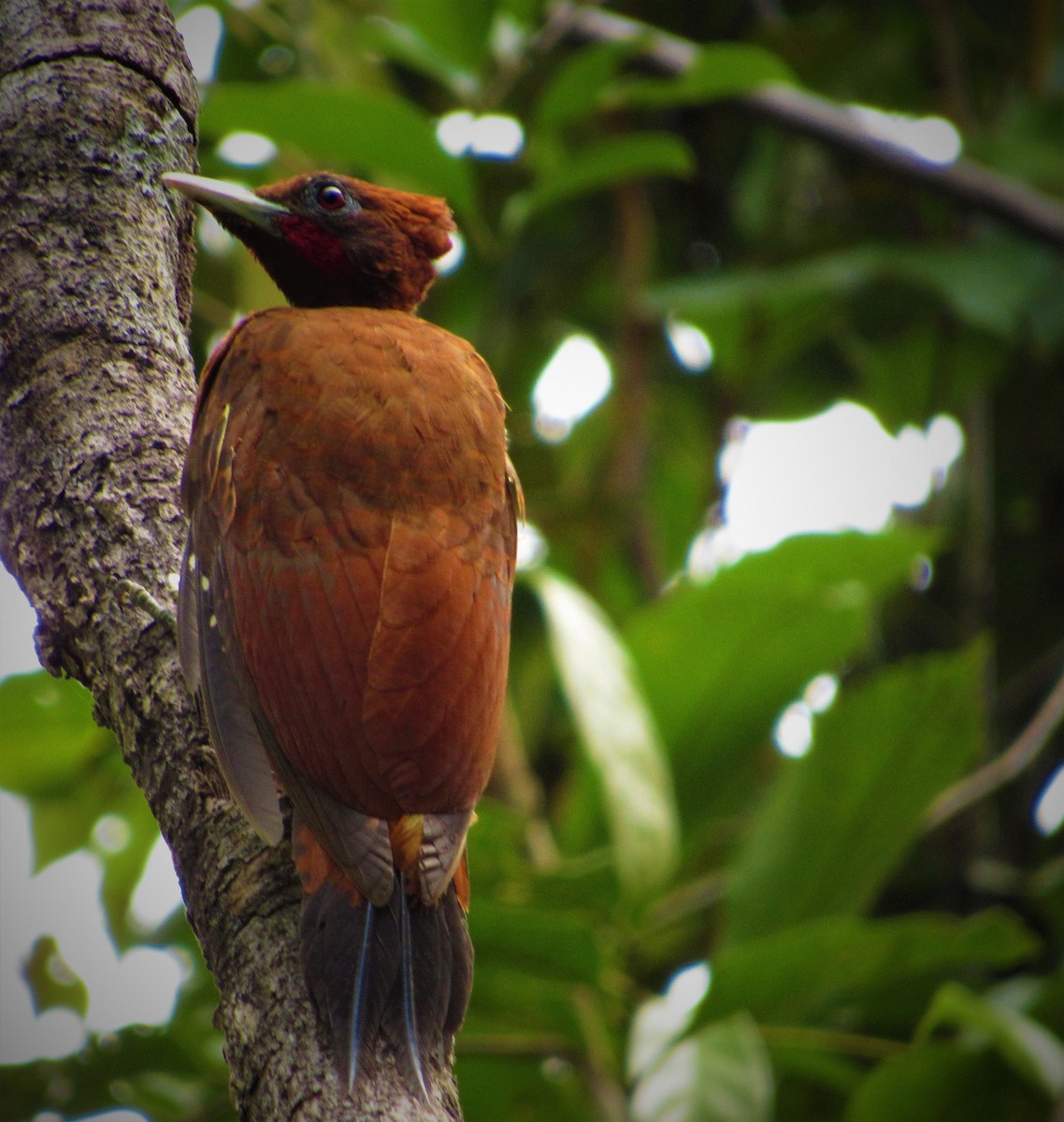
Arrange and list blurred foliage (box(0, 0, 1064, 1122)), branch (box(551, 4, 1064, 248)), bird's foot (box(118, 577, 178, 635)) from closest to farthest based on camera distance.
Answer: bird's foot (box(118, 577, 178, 635)) < blurred foliage (box(0, 0, 1064, 1122)) < branch (box(551, 4, 1064, 248))

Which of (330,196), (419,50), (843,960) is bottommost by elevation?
(843,960)

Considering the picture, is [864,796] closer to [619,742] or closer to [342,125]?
[619,742]

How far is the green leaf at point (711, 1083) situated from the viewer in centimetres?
259

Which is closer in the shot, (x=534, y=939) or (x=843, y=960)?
(x=534, y=939)

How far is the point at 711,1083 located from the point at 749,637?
109cm

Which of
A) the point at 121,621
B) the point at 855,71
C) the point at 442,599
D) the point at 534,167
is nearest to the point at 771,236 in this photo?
the point at 855,71

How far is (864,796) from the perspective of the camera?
3.17 m

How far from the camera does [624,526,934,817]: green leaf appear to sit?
3.25m

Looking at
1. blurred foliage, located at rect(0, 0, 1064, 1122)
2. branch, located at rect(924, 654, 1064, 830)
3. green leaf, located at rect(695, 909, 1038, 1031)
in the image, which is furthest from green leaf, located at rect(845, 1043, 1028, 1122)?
branch, located at rect(924, 654, 1064, 830)

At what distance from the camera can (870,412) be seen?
4.43 metres

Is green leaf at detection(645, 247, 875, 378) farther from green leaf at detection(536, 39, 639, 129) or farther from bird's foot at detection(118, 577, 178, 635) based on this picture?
bird's foot at detection(118, 577, 178, 635)

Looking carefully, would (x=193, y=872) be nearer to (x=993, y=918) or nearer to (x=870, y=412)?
(x=993, y=918)

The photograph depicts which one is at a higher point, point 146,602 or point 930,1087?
point 146,602

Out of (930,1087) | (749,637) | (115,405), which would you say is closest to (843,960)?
(930,1087)
